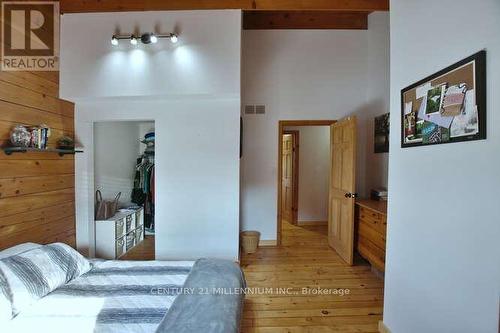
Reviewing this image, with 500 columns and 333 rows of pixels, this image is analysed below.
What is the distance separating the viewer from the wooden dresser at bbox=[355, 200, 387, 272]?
101 inches

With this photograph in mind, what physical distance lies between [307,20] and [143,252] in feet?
14.0

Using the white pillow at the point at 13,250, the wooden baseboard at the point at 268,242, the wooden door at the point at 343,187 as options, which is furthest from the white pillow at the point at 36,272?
the wooden door at the point at 343,187

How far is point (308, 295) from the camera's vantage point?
2.42 meters

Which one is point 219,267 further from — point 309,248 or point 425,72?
point 309,248

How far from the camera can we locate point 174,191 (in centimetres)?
288

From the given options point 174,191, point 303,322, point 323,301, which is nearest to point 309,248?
point 323,301

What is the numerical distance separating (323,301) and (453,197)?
5.21ft

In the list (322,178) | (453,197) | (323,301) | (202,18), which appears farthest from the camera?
(322,178)

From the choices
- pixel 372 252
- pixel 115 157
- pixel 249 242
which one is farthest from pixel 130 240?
pixel 372 252

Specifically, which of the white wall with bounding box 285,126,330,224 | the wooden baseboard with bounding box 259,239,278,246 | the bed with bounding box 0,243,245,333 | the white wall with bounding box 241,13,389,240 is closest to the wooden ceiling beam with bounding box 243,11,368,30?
the white wall with bounding box 241,13,389,240

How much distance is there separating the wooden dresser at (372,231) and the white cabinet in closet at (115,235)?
3.16m

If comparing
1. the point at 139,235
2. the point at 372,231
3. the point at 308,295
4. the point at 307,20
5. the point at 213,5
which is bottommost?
the point at 308,295

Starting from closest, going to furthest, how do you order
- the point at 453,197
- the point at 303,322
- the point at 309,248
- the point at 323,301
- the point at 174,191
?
the point at 453,197
the point at 303,322
the point at 323,301
the point at 174,191
the point at 309,248

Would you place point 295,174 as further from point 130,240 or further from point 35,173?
point 35,173
